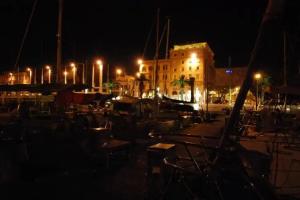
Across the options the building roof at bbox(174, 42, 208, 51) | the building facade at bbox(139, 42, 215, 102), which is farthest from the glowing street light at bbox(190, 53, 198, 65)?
the building roof at bbox(174, 42, 208, 51)

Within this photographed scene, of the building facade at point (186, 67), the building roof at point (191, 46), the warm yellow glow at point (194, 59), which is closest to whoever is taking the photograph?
the warm yellow glow at point (194, 59)

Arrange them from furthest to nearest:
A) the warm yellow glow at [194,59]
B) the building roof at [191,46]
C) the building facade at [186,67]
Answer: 1. the building roof at [191,46]
2. the building facade at [186,67]
3. the warm yellow glow at [194,59]

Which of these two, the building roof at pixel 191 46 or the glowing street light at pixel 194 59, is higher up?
the building roof at pixel 191 46

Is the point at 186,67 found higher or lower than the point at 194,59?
lower

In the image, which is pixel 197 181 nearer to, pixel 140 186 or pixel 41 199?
pixel 140 186

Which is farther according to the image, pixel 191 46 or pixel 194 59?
pixel 191 46

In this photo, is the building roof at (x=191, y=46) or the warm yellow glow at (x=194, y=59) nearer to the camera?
the warm yellow glow at (x=194, y=59)

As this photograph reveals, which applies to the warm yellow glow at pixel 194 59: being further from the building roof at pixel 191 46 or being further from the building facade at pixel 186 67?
the building roof at pixel 191 46

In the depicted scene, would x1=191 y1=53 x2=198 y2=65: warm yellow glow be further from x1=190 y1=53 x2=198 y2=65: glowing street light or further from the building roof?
the building roof

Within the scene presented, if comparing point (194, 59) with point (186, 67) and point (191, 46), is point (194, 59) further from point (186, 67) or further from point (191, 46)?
point (191, 46)

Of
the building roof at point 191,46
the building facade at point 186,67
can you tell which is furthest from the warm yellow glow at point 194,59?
the building roof at point 191,46

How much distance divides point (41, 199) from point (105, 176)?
6.16 feet

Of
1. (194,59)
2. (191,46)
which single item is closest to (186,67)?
(194,59)

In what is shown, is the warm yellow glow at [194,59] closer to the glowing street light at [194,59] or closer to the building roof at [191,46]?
the glowing street light at [194,59]
